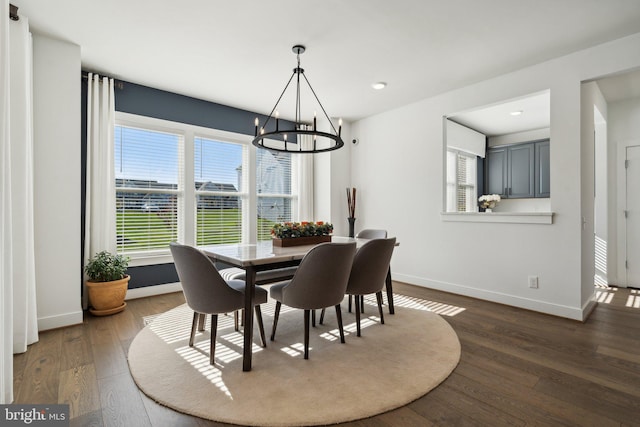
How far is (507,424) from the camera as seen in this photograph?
1.60 m

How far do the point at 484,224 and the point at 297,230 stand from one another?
7.65ft

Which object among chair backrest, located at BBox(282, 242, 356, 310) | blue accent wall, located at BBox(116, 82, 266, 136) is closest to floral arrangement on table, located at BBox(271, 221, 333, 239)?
chair backrest, located at BBox(282, 242, 356, 310)

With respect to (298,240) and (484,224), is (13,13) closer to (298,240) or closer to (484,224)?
(298,240)

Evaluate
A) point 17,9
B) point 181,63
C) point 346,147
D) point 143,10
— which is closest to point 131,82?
point 181,63

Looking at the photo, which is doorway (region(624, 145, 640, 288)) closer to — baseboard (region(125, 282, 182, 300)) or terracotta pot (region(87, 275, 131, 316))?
baseboard (region(125, 282, 182, 300))

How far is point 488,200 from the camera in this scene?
5918 millimetres

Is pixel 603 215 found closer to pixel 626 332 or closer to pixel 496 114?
pixel 496 114

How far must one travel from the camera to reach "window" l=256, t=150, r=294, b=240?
5055 mm

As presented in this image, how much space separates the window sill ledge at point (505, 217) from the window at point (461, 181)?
63.4 inches

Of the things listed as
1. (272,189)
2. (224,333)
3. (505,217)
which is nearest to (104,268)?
(224,333)

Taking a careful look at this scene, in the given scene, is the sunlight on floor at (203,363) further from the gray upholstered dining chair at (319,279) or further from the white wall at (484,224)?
the white wall at (484,224)

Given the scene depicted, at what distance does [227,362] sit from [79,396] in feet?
2.78

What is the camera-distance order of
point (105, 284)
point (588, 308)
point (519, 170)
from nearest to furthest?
point (105, 284) → point (588, 308) → point (519, 170)

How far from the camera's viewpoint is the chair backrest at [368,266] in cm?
275
